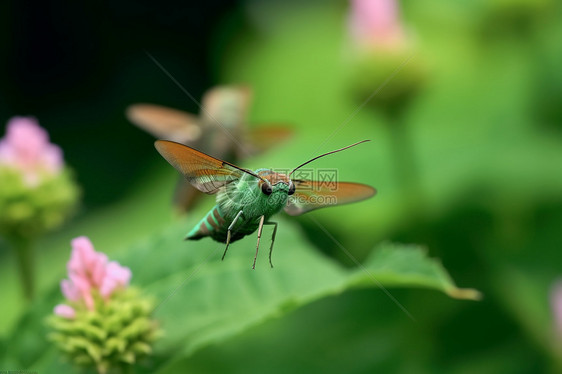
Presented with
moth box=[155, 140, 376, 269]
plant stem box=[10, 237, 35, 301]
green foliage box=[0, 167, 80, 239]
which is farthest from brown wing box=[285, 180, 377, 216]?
green foliage box=[0, 167, 80, 239]

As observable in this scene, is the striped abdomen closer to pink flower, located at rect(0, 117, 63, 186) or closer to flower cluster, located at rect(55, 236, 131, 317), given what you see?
flower cluster, located at rect(55, 236, 131, 317)

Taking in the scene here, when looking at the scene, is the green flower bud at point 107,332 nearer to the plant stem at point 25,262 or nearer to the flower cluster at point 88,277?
the flower cluster at point 88,277

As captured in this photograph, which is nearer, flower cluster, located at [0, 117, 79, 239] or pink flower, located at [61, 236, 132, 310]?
pink flower, located at [61, 236, 132, 310]

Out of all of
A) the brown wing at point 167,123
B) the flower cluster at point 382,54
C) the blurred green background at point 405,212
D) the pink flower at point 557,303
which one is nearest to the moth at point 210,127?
the brown wing at point 167,123

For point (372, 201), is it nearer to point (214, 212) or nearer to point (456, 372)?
point (456, 372)

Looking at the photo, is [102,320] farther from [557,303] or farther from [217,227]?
[557,303]

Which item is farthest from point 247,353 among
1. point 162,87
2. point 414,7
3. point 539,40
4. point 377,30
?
point 162,87
